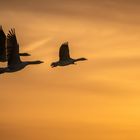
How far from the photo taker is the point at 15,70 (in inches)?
4262

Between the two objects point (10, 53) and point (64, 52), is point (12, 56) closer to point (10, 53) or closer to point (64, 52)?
point (10, 53)

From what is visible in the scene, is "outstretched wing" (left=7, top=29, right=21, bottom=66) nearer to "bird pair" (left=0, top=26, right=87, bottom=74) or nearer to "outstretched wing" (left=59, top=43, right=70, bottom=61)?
"bird pair" (left=0, top=26, right=87, bottom=74)

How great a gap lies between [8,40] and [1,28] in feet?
7.85

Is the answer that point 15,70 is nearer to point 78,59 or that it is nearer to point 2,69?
point 2,69

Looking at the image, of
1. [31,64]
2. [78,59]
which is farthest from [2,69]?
[78,59]

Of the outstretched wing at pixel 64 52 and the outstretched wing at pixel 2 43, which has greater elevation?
the outstretched wing at pixel 64 52

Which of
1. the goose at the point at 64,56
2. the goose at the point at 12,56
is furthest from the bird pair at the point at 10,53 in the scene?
the goose at the point at 64,56

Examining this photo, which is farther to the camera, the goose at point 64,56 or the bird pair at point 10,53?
the goose at point 64,56

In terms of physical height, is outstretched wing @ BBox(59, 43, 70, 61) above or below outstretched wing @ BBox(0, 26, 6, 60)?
above

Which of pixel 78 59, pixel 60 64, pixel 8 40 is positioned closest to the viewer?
pixel 8 40

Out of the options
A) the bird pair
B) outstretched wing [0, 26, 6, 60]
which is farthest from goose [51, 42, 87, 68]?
outstretched wing [0, 26, 6, 60]

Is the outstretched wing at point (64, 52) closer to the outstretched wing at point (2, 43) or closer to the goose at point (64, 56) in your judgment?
the goose at point (64, 56)

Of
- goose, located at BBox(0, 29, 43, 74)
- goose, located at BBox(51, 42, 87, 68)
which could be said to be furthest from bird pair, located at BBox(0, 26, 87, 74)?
goose, located at BBox(51, 42, 87, 68)

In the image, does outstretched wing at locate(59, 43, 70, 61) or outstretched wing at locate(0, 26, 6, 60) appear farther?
outstretched wing at locate(59, 43, 70, 61)
